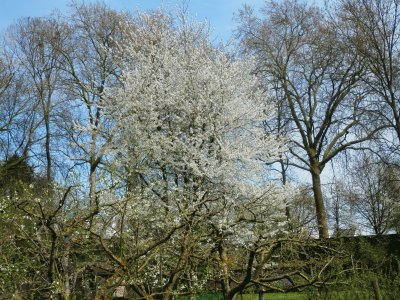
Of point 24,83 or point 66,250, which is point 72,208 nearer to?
point 66,250

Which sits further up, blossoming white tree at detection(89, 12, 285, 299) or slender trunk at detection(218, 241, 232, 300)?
blossoming white tree at detection(89, 12, 285, 299)

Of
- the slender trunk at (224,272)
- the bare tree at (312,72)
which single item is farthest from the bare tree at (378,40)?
the slender trunk at (224,272)

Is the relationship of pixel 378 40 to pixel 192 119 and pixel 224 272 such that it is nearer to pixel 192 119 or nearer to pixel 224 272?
pixel 192 119

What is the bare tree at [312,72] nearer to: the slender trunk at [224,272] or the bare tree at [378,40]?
the bare tree at [378,40]

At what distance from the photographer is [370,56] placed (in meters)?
19.8

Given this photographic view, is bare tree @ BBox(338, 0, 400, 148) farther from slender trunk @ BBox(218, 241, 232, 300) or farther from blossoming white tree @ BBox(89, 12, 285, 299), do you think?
slender trunk @ BBox(218, 241, 232, 300)

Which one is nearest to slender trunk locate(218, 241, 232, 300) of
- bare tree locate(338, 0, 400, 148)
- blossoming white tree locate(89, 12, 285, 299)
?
blossoming white tree locate(89, 12, 285, 299)

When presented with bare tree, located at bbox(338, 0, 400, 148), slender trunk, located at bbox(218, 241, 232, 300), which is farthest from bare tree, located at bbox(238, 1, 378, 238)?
slender trunk, located at bbox(218, 241, 232, 300)

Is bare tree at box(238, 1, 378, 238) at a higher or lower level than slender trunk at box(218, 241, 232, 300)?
higher

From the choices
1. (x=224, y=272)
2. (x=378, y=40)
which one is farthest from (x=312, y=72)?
(x=224, y=272)

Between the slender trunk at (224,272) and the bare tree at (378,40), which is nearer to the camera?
the slender trunk at (224,272)

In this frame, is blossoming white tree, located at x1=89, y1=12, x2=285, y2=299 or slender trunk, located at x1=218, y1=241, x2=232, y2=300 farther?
blossoming white tree, located at x1=89, y1=12, x2=285, y2=299

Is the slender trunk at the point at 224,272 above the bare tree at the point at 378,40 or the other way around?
the other way around

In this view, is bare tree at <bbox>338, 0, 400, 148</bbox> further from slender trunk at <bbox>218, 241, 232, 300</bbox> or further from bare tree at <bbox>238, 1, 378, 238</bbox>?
slender trunk at <bbox>218, 241, 232, 300</bbox>
